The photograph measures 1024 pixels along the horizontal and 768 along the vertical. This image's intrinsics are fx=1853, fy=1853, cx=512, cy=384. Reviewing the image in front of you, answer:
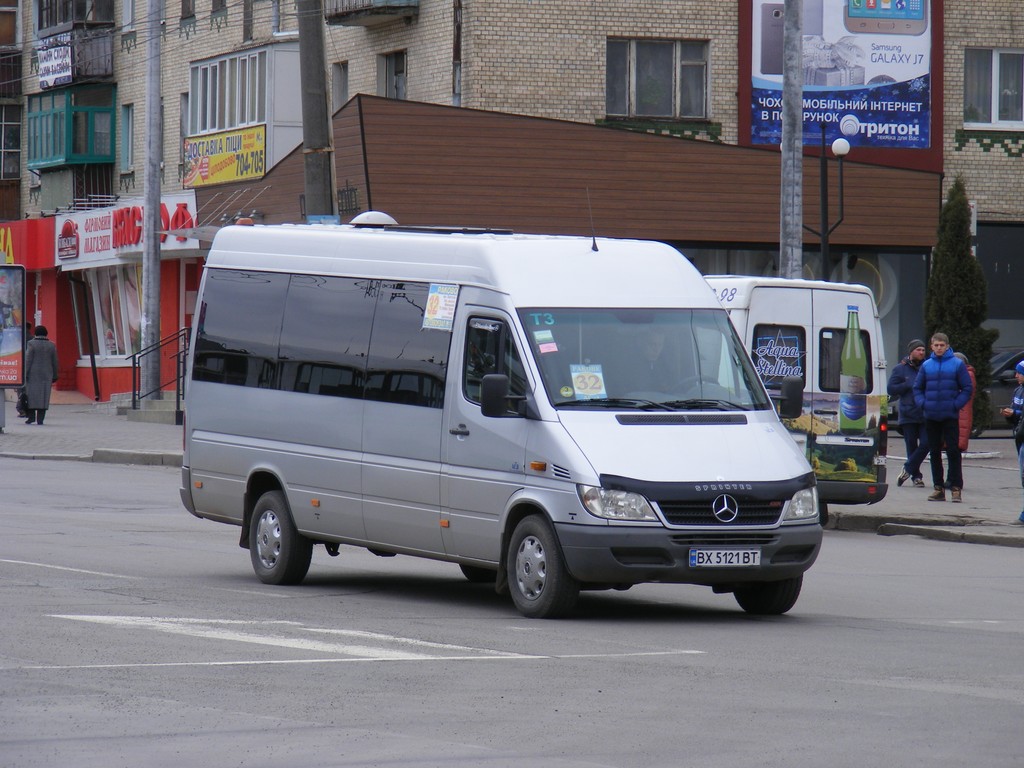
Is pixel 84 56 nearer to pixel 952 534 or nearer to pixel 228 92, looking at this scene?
pixel 228 92

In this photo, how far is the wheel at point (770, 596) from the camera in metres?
11.4

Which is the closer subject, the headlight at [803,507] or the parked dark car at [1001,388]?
the headlight at [803,507]

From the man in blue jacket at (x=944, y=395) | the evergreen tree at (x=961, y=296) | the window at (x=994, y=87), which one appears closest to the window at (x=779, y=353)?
the man in blue jacket at (x=944, y=395)

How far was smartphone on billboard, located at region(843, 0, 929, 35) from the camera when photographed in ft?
113

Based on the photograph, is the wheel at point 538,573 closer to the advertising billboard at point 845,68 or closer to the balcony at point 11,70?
the advertising billboard at point 845,68

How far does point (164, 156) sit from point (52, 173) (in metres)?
6.71

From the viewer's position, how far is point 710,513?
423 inches

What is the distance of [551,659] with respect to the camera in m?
9.23

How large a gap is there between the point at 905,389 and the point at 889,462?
5292mm

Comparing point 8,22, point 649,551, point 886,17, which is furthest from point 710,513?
point 8,22

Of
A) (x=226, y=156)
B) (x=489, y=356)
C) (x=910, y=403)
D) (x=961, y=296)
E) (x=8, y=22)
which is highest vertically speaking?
(x=8, y=22)

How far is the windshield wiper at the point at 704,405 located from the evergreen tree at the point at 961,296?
1903 centimetres

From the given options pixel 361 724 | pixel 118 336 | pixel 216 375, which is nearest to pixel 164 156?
pixel 118 336

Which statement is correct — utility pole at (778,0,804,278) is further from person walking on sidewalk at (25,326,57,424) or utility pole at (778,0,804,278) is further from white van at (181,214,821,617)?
person walking on sidewalk at (25,326,57,424)
